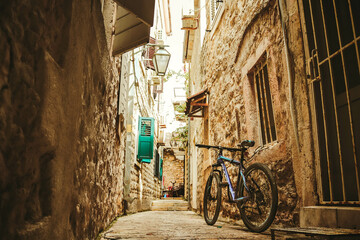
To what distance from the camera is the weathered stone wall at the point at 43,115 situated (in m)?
0.97

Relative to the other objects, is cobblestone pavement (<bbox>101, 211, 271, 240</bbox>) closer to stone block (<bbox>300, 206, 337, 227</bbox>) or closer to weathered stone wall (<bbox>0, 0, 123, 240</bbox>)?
stone block (<bbox>300, 206, 337, 227</bbox>)

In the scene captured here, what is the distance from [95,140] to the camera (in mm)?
2760

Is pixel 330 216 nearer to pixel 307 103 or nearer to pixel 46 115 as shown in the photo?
pixel 307 103

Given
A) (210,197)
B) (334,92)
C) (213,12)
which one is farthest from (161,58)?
(334,92)

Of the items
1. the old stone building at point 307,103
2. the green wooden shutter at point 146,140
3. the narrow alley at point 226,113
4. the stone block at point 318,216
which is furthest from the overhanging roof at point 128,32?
the green wooden shutter at point 146,140

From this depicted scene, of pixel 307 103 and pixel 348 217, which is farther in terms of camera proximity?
pixel 307 103

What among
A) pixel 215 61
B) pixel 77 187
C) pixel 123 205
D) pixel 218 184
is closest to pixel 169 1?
pixel 215 61

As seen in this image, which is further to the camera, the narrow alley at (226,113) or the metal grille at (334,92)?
the metal grille at (334,92)

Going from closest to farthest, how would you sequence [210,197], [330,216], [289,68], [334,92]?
[330,216]
[334,92]
[289,68]
[210,197]

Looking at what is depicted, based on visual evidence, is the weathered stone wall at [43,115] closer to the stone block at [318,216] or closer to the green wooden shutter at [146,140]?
the stone block at [318,216]

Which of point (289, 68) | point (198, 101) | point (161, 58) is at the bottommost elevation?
point (289, 68)

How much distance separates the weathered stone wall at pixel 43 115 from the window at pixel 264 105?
2566 mm

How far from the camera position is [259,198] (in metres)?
3.22

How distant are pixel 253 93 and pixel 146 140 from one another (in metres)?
4.91
